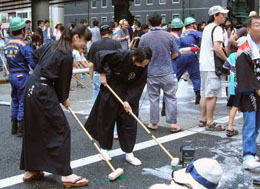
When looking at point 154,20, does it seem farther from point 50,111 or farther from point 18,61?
point 50,111

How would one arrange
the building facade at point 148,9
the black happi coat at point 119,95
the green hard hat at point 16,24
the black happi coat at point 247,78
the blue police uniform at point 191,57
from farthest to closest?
the building facade at point 148,9 → the blue police uniform at point 191,57 → the green hard hat at point 16,24 → the black happi coat at point 119,95 → the black happi coat at point 247,78

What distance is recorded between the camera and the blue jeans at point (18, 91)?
21.3ft

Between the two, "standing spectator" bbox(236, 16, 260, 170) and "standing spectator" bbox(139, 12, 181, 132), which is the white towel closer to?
"standing spectator" bbox(236, 16, 260, 170)

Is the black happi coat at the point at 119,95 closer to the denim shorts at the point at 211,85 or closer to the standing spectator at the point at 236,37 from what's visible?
the denim shorts at the point at 211,85

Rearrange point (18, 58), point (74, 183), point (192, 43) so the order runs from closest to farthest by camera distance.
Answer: point (74, 183) < point (18, 58) < point (192, 43)

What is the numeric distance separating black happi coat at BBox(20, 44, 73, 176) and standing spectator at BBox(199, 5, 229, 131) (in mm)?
3147

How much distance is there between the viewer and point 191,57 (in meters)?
9.20

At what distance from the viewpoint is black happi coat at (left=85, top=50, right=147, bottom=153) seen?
503 centimetres

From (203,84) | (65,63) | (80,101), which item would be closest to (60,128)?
(65,63)

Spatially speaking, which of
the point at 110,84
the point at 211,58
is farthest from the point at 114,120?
the point at 211,58

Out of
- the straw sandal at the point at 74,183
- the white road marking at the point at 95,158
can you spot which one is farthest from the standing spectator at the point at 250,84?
the straw sandal at the point at 74,183

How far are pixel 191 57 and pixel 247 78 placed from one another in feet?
15.1

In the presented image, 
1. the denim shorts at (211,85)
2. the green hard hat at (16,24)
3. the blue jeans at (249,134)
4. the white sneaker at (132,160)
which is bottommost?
the white sneaker at (132,160)

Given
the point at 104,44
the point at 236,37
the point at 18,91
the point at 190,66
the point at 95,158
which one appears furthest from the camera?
the point at 190,66
